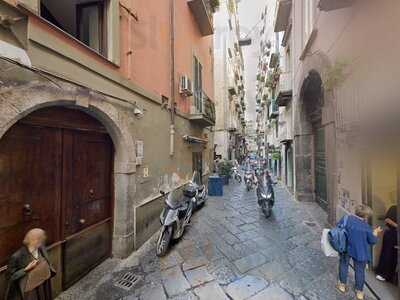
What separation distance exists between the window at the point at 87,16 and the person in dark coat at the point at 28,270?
2995mm

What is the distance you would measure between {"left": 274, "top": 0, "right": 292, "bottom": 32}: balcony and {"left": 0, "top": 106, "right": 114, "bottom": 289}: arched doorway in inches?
369

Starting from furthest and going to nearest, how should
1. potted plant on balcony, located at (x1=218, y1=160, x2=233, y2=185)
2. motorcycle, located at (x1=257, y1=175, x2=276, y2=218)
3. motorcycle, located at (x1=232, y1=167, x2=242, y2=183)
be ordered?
motorcycle, located at (x1=232, y1=167, x2=242, y2=183)
potted plant on balcony, located at (x1=218, y1=160, x2=233, y2=185)
motorcycle, located at (x1=257, y1=175, x2=276, y2=218)

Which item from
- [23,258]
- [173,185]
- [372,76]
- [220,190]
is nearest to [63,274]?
[23,258]

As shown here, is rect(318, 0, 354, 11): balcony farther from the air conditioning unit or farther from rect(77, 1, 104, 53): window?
the air conditioning unit

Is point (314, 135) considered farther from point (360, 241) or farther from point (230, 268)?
point (230, 268)

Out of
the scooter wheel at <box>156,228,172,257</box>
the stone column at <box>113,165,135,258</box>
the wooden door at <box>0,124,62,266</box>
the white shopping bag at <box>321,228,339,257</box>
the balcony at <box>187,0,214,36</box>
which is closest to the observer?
the wooden door at <box>0,124,62,266</box>

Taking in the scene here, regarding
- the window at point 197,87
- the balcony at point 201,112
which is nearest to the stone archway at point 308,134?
the balcony at point 201,112

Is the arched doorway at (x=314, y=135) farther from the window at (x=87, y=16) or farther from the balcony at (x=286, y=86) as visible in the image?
the window at (x=87, y=16)

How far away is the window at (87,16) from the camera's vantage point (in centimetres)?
376

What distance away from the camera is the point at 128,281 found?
11.0ft

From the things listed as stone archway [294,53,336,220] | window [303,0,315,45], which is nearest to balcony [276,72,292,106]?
stone archway [294,53,336,220]

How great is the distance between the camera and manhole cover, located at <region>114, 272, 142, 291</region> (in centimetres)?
322

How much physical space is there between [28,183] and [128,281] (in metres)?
2.00

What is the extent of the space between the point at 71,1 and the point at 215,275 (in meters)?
5.47
